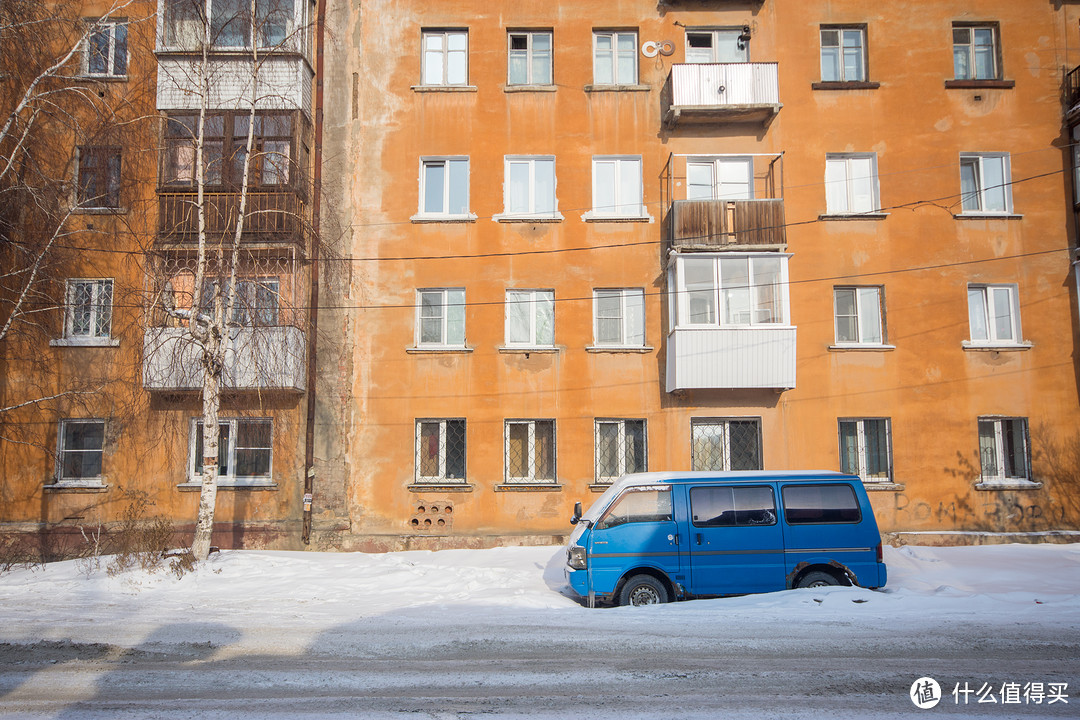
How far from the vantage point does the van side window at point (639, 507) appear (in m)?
9.67

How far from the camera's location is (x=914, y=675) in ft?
21.9

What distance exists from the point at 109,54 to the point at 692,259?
1496 cm

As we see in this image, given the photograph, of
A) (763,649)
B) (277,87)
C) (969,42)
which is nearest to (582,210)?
(277,87)

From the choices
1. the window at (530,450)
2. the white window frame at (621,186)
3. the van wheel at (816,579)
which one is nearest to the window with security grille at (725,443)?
the window at (530,450)

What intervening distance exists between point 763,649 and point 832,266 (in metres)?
11.8

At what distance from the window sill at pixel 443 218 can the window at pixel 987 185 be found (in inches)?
473

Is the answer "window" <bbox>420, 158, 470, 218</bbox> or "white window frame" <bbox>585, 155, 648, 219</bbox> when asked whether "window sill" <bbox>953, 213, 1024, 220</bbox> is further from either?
"window" <bbox>420, 158, 470, 218</bbox>

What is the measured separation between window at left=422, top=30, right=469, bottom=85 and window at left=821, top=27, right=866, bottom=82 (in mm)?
9053

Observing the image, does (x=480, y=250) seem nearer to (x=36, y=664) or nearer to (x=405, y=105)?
(x=405, y=105)

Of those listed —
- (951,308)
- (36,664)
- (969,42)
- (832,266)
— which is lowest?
(36,664)

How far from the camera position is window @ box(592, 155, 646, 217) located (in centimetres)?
1720

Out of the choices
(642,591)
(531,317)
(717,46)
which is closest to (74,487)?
(531,317)

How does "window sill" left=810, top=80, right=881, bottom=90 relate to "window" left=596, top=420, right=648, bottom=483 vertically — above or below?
above

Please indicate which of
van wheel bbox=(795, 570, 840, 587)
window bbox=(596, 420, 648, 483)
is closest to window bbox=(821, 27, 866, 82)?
window bbox=(596, 420, 648, 483)
